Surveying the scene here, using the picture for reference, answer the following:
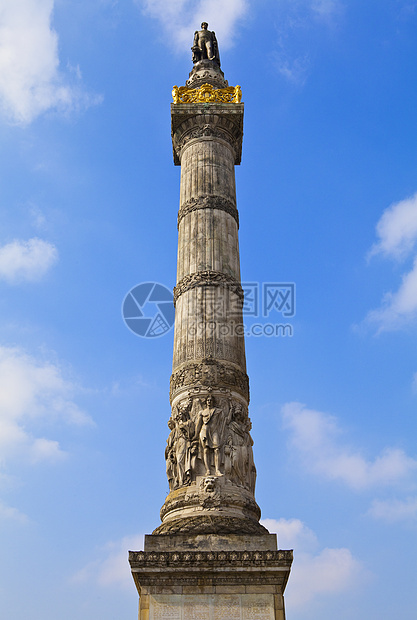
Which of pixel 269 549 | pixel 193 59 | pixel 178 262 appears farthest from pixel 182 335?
pixel 193 59

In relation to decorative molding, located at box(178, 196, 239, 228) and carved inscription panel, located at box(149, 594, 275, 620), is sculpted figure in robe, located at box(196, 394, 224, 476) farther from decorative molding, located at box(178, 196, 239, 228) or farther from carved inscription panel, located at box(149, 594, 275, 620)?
decorative molding, located at box(178, 196, 239, 228)

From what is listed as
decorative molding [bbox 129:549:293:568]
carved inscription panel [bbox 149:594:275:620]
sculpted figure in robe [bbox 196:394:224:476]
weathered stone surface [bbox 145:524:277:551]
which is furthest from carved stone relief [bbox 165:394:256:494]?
carved inscription panel [bbox 149:594:275:620]

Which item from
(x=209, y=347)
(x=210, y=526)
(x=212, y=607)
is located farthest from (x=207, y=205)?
(x=212, y=607)

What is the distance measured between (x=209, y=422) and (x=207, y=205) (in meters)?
5.63

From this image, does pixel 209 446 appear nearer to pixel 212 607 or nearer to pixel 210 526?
pixel 210 526

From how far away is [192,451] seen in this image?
12703 millimetres

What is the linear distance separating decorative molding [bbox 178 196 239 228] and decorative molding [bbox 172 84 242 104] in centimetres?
333

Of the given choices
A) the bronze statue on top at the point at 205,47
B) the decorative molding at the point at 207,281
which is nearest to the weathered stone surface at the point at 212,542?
the decorative molding at the point at 207,281

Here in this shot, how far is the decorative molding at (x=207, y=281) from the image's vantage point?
48.2 ft

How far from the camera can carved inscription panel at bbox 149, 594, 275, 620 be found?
10.6 metres

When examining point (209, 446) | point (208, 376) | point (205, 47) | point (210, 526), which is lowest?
point (210, 526)

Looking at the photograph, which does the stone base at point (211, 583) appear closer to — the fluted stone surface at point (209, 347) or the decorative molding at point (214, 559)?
the decorative molding at point (214, 559)

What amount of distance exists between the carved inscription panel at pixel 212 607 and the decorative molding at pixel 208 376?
417 cm

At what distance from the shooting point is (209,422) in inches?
508
